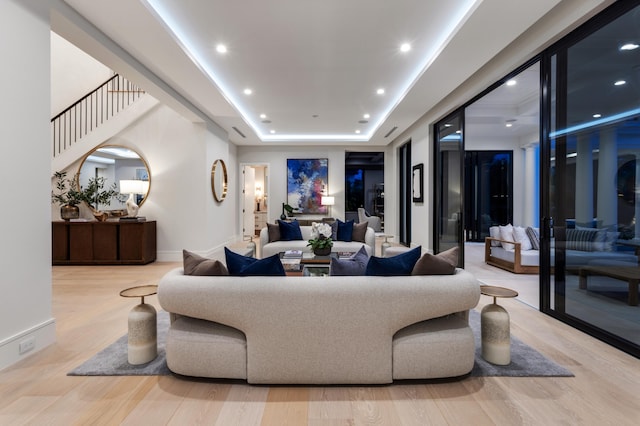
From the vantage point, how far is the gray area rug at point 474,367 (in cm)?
212

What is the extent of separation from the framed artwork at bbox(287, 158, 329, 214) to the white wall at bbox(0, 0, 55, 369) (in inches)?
273

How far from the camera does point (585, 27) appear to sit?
Answer: 9.13 ft

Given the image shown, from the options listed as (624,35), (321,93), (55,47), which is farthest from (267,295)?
(55,47)

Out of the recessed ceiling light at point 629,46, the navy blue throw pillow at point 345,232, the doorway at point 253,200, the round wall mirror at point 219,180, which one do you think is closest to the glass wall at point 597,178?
the recessed ceiling light at point 629,46

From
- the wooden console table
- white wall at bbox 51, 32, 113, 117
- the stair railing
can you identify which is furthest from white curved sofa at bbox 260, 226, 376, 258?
white wall at bbox 51, 32, 113, 117

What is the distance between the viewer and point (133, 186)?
6.02 meters

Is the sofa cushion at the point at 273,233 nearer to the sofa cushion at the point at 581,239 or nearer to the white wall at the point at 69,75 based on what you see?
the sofa cushion at the point at 581,239

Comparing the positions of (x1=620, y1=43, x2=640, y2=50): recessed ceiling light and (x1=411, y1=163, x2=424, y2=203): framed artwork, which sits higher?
(x1=620, y1=43, x2=640, y2=50): recessed ceiling light

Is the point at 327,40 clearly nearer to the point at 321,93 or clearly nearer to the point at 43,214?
the point at 321,93

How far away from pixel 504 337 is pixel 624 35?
Result: 8.30 feet

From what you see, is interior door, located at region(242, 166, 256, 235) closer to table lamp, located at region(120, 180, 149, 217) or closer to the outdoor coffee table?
table lamp, located at region(120, 180, 149, 217)

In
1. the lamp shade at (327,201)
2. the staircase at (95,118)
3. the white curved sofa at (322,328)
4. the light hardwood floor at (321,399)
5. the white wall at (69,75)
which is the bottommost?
the light hardwood floor at (321,399)

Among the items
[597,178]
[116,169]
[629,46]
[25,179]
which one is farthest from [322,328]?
[116,169]

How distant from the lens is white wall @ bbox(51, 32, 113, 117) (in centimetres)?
685
